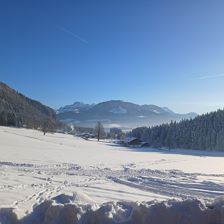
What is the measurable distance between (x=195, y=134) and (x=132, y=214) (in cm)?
12341

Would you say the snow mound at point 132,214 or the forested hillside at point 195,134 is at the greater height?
the forested hillside at point 195,134

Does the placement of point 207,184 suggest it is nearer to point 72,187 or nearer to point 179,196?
point 179,196

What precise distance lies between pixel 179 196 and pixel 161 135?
12902cm

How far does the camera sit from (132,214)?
9.76 metres

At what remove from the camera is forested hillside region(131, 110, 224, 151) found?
121812 millimetres

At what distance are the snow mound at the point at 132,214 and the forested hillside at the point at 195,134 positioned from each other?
4372 inches

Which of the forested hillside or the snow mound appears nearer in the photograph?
the snow mound

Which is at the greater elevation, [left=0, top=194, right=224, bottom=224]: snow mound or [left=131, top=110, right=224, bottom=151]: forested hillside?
[left=131, top=110, right=224, bottom=151]: forested hillside

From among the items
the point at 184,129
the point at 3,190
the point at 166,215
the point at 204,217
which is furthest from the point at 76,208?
the point at 184,129

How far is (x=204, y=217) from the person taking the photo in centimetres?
949

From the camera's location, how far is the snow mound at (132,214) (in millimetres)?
9523

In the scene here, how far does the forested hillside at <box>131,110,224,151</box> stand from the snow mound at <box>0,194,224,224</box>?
364 ft

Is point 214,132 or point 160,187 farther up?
point 214,132

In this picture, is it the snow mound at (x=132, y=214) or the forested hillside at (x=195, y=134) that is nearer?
the snow mound at (x=132, y=214)
